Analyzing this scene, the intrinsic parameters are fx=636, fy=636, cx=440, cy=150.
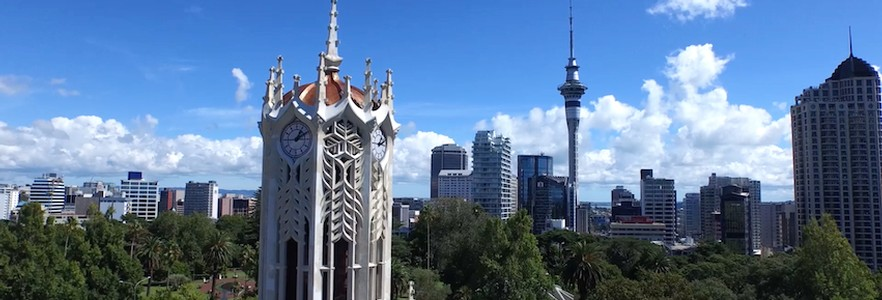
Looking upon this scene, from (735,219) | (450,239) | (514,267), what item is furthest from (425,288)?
(735,219)

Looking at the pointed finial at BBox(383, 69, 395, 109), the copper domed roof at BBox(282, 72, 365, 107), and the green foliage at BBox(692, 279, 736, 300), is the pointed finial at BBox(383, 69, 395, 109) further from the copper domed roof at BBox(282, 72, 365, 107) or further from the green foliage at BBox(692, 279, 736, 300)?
the green foliage at BBox(692, 279, 736, 300)

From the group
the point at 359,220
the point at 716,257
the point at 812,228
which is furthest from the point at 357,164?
the point at 716,257

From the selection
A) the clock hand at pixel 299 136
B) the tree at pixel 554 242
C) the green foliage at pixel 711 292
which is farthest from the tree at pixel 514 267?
the tree at pixel 554 242

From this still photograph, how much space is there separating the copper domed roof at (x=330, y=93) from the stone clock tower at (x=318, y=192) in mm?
57

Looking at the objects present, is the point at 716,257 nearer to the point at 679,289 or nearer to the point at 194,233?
the point at 679,289

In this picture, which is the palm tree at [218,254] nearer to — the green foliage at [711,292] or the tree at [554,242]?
the tree at [554,242]

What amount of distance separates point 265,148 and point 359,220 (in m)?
4.94

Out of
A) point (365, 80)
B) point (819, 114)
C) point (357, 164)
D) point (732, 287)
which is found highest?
point (819, 114)

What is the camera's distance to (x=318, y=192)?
2498 centimetres

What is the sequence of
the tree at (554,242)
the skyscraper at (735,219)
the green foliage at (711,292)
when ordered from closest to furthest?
the green foliage at (711,292)
the tree at (554,242)
the skyscraper at (735,219)

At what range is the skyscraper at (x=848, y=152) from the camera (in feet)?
329

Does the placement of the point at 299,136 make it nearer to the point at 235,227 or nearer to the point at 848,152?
the point at 235,227

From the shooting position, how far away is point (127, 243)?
7362cm

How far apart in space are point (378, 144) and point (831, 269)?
30.2 m
